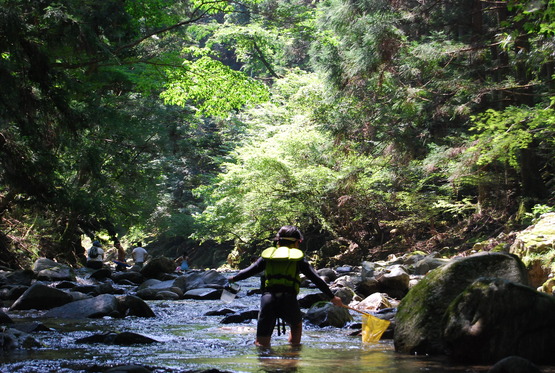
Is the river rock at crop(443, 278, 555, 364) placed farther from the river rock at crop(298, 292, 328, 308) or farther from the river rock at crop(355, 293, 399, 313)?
the river rock at crop(298, 292, 328, 308)

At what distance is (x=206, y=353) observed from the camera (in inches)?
205

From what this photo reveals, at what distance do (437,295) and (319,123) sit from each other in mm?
15305

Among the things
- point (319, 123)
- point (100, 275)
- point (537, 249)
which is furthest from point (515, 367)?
point (319, 123)

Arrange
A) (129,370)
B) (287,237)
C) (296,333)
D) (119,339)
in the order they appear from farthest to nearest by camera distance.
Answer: (119,339) → (296,333) → (287,237) → (129,370)

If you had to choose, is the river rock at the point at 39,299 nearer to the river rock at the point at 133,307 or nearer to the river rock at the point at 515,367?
the river rock at the point at 133,307

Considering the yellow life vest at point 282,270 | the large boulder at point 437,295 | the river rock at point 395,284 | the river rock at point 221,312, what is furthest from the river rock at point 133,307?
the river rock at point 395,284

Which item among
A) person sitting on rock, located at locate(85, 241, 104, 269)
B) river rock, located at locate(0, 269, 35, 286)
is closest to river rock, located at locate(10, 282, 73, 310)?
river rock, located at locate(0, 269, 35, 286)

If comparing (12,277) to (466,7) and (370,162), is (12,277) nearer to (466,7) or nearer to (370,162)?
(370,162)

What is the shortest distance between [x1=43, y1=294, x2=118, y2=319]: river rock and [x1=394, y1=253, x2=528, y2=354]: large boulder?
4.37 meters

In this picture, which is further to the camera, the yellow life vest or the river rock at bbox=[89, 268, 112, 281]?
the river rock at bbox=[89, 268, 112, 281]

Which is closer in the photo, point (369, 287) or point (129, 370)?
point (129, 370)

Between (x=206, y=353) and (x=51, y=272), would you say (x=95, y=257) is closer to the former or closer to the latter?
(x=51, y=272)

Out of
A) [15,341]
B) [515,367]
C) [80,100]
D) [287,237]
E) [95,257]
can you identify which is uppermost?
[80,100]

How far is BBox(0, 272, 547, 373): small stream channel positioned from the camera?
14.0 ft
